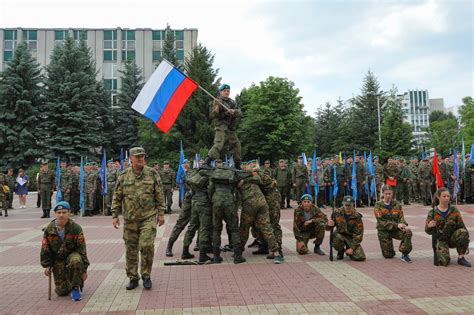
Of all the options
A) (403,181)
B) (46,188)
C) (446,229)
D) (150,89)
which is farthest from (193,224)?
(403,181)

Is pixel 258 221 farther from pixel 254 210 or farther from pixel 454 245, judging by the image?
pixel 454 245

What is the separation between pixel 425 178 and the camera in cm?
1741

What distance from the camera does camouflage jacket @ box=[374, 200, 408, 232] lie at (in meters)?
7.83

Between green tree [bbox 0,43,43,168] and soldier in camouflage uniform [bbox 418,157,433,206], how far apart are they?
2892 cm

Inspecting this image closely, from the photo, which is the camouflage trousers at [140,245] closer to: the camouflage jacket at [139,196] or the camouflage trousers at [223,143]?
the camouflage jacket at [139,196]

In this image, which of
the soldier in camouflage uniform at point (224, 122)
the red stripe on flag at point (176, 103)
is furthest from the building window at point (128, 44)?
the soldier in camouflage uniform at point (224, 122)

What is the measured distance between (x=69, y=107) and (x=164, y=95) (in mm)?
27879

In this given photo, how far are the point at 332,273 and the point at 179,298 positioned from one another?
8.86ft

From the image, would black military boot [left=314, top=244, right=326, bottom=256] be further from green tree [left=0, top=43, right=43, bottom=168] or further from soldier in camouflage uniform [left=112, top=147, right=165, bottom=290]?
green tree [left=0, top=43, right=43, bottom=168]

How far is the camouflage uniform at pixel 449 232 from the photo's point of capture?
23.4 feet

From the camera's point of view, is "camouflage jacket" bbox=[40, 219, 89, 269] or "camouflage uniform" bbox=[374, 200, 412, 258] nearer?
"camouflage jacket" bbox=[40, 219, 89, 269]

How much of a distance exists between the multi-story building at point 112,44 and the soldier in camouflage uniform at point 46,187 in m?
40.0

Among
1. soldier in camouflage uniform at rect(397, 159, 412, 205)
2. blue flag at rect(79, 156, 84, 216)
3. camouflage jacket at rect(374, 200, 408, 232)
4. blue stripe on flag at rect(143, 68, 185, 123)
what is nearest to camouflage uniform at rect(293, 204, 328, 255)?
camouflage jacket at rect(374, 200, 408, 232)

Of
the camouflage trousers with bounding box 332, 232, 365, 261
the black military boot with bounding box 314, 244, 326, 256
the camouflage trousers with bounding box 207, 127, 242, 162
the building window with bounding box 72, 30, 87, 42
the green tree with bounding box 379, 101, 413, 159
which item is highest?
A: the building window with bounding box 72, 30, 87, 42
